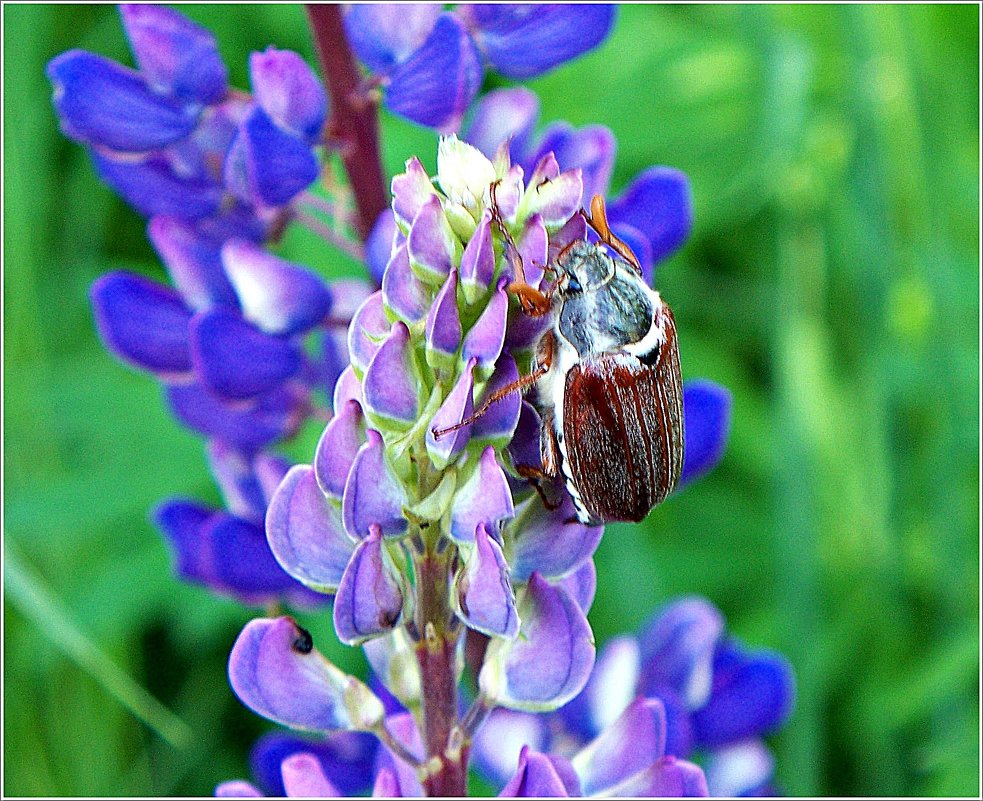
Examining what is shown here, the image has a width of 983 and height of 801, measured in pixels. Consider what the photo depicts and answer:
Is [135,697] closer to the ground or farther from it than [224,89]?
closer to the ground

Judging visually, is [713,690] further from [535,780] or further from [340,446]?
[340,446]

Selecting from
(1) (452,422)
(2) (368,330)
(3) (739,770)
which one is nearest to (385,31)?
(2) (368,330)

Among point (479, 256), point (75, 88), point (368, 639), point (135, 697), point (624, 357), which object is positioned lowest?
point (135, 697)

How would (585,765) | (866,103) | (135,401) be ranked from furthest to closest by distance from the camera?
1. (135,401)
2. (866,103)
3. (585,765)

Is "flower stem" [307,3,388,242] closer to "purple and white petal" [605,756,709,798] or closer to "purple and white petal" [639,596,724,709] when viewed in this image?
"purple and white petal" [639,596,724,709]

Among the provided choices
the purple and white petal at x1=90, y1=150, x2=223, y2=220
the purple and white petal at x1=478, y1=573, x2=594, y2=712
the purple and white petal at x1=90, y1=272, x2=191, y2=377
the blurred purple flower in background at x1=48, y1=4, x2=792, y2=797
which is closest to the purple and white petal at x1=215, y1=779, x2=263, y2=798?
the blurred purple flower in background at x1=48, y1=4, x2=792, y2=797

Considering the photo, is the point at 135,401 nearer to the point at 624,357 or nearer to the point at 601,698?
the point at 601,698

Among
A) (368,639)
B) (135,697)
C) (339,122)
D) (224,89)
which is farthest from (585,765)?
(135,697)

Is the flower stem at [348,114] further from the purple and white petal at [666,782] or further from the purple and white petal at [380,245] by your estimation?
the purple and white petal at [666,782]
